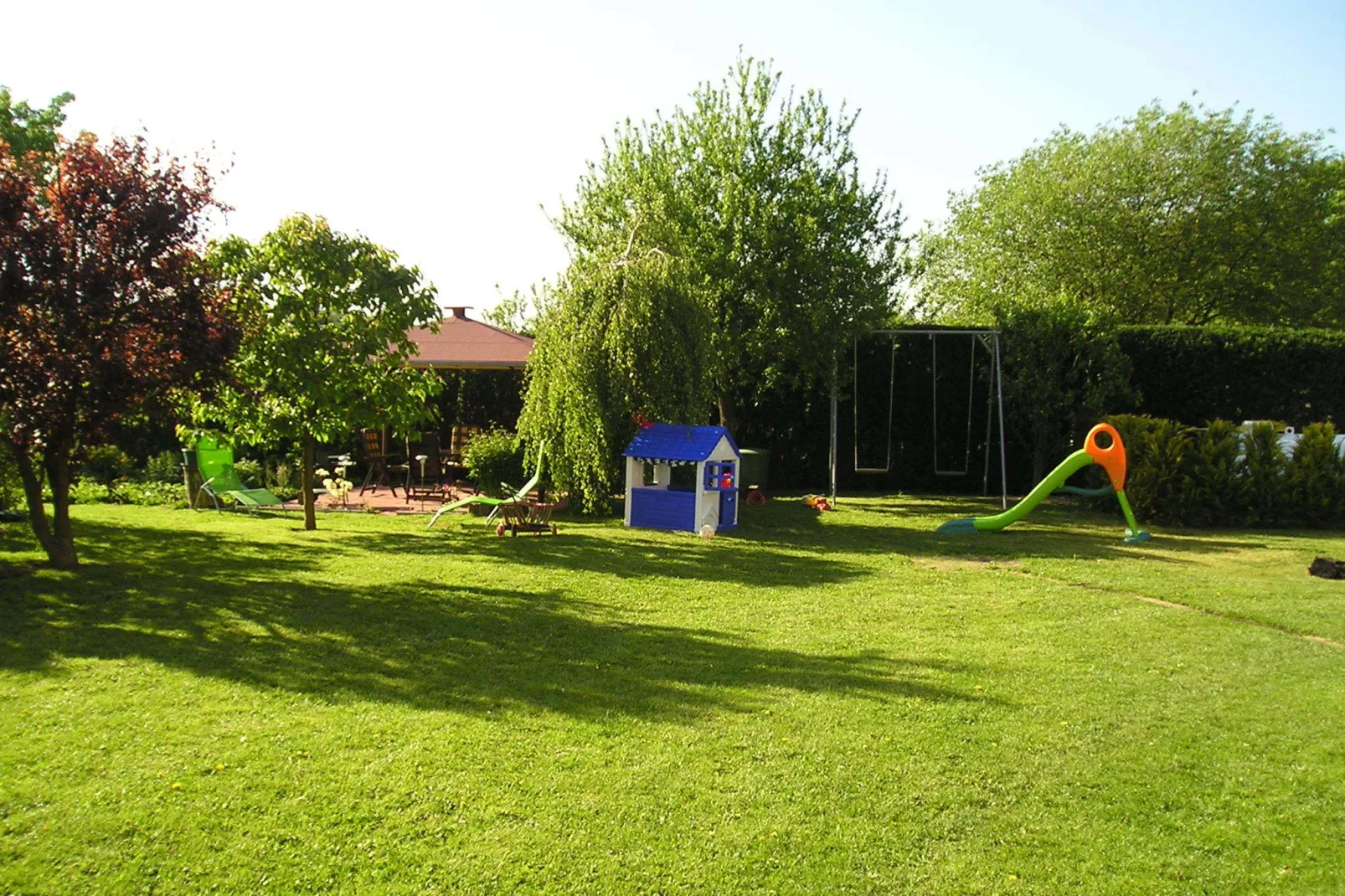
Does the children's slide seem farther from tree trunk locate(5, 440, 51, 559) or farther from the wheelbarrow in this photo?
tree trunk locate(5, 440, 51, 559)

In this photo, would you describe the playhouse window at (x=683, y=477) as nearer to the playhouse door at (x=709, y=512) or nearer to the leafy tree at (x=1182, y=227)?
the playhouse door at (x=709, y=512)

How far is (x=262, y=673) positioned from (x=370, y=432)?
12.2 meters

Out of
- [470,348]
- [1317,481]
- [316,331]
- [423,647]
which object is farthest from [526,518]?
[1317,481]

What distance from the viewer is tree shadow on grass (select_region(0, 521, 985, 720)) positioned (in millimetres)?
6012

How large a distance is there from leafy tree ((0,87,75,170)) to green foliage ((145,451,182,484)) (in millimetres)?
8043

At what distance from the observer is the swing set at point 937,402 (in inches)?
677

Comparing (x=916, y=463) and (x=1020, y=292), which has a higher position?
(x=1020, y=292)

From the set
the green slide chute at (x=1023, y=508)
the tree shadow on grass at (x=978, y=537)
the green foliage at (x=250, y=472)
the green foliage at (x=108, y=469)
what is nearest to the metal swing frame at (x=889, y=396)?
the tree shadow on grass at (x=978, y=537)

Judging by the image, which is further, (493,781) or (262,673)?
(262,673)

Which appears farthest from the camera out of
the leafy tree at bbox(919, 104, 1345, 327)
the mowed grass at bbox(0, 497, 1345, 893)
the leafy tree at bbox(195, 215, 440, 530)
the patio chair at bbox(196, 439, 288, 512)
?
the leafy tree at bbox(919, 104, 1345, 327)

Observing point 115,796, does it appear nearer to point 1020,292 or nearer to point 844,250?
point 844,250

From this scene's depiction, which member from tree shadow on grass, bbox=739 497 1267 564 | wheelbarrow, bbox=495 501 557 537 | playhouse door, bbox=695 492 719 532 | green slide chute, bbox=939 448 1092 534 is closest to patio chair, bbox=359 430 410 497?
wheelbarrow, bbox=495 501 557 537

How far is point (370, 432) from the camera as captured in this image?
17922mm

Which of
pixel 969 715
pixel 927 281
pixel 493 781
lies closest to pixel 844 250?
pixel 969 715
